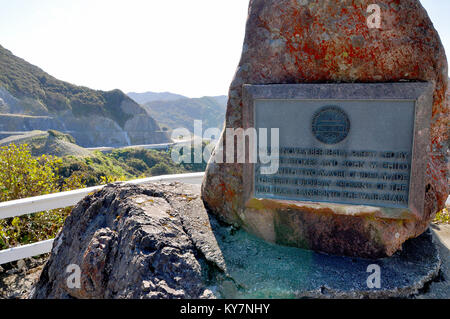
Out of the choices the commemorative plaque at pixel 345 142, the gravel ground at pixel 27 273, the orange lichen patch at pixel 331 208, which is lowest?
the gravel ground at pixel 27 273

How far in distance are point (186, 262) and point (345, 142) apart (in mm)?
1682

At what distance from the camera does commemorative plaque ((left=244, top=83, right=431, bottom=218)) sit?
2.45 m

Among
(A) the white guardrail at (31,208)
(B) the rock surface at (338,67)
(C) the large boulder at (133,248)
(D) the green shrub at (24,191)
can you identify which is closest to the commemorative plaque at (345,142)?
(B) the rock surface at (338,67)

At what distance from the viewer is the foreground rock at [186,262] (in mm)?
2246

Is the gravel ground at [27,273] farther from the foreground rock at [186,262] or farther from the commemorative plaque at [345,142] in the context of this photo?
the commemorative plaque at [345,142]

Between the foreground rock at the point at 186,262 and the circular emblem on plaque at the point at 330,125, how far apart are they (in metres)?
1.06

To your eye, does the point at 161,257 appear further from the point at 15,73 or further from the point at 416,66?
the point at 15,73

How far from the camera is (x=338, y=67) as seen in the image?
103 inches

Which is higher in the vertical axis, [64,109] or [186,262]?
[64,109]

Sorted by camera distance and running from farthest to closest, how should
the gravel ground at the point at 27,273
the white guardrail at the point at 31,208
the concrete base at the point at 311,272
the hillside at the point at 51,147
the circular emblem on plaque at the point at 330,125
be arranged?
1. the hillside at the point at 51,147
2. the white guardrail at the point at 31,208
3. the gravel ground at the point at 27,273
4. the circular emblem on plaque at the point at 330,125
5. the concrete base at the point at 311,272

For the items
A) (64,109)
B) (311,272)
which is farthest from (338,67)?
(64,109)

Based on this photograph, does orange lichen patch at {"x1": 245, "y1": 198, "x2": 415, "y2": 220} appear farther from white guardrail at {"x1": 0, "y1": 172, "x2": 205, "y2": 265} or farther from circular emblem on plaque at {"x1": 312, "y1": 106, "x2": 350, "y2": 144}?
white guardrail at {"x1": 0, "y1": 172, "x2": 205, "y2": 265}

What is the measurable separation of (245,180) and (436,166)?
69.3 inches

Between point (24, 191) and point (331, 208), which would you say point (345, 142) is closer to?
point (331, 208)
